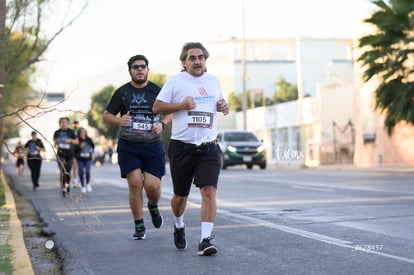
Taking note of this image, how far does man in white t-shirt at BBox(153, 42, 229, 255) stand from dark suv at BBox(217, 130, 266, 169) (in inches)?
985

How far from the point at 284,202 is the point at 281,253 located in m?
6.35

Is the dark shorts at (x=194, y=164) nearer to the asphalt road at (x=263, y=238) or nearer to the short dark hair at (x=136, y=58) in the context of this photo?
the asphalt road at (x=263, y=238)

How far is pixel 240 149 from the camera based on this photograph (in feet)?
109

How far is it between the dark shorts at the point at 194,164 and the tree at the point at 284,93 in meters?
67.7

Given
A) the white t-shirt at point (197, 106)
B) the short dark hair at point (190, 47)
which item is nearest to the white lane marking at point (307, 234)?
the white t-shirt at point (197, 106)

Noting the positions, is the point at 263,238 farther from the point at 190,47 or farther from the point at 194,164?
the point at 190,47

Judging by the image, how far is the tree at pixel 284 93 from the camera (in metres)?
75.6

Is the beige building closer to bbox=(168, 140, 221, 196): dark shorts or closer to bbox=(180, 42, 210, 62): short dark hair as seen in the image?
bbox=(168, 140, 221, 196): dark shorts

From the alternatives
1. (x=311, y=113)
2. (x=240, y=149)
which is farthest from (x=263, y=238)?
(x=311, y=113)

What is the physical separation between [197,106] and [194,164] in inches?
20.6

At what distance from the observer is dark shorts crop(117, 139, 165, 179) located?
8.12 metres

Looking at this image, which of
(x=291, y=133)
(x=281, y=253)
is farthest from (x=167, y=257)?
(x=291, y=133)

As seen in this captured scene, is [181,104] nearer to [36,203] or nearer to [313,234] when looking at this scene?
[313,234]

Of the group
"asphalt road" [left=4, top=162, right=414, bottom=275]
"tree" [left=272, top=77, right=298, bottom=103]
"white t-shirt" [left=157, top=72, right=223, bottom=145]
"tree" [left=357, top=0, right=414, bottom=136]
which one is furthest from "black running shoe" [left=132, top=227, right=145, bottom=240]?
"tree" [left=272, top=77, right=298, bottom=103]
